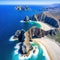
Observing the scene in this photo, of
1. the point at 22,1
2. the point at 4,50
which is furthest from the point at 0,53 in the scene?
the point at 22,1

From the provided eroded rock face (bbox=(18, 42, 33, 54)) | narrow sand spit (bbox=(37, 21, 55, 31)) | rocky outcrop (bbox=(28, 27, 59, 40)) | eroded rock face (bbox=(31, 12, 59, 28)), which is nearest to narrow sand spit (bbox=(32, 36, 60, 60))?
rocky outcrop (bbox=(28, 27, 59, 40))

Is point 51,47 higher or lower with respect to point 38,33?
lower

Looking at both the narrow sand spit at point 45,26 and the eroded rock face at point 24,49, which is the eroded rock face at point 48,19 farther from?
the eroded rock face at point 24,49

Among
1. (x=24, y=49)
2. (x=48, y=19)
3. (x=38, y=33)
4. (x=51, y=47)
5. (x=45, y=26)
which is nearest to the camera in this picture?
(x=24, y=49)

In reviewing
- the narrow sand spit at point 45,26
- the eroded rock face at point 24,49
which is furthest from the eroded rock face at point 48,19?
the eroded rock face at point 24,49

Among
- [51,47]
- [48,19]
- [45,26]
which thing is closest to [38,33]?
[51,47]

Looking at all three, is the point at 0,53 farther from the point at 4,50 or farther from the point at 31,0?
the point at 31,0

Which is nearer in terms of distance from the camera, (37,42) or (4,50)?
(4,50)

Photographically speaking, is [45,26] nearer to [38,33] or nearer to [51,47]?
[38,33]
